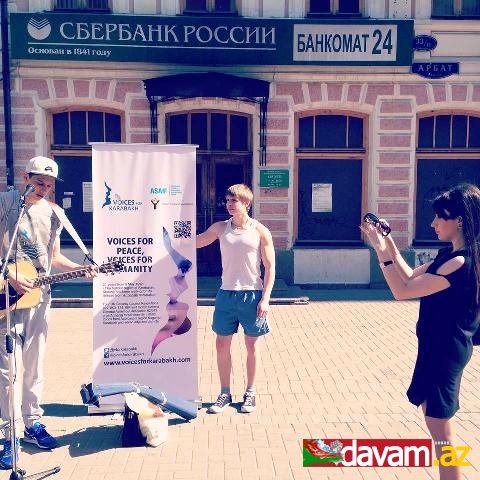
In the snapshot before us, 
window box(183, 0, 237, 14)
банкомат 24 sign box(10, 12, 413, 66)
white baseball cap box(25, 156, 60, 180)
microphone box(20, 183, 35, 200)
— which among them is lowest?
microphone box(20, 183, 35, 200)

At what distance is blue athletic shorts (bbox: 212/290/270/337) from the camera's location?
192 inches

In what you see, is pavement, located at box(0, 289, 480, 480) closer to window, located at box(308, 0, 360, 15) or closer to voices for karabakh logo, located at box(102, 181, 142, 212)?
voices for karabakh logo, located at box(102, 181, 142, 212)

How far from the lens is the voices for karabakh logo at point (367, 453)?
4016 millimetres

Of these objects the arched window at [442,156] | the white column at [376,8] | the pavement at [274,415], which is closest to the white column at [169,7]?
the white column at [376,8]

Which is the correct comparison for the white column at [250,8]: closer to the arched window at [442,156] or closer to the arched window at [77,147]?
the arched window at [77,147]

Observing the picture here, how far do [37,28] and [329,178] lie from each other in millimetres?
6182

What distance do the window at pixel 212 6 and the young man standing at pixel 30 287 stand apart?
791cm

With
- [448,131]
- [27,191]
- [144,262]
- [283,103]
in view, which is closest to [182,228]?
[144,262]

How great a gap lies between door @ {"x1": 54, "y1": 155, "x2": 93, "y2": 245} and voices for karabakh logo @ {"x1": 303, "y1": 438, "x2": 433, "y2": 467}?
26.2 feet

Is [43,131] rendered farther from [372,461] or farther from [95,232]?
[372,461]

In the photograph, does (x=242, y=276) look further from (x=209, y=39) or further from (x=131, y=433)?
(x=209, y=39)

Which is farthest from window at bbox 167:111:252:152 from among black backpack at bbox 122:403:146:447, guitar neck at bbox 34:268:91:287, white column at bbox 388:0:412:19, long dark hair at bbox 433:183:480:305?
long dark hair at bbox 433:183:480:305

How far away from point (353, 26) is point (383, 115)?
1.77 m

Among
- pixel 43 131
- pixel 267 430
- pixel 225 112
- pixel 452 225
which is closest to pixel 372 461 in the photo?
pixel 267 430
